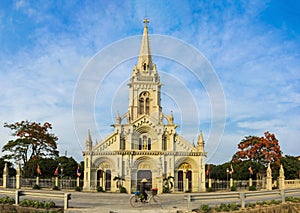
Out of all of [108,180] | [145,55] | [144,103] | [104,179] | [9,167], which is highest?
[145,55]

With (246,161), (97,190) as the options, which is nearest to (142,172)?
(97,190)

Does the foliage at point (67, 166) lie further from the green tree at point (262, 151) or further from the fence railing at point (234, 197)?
the fence railing at point (234, 197)

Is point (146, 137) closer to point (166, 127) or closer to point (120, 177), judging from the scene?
point (166, 127)

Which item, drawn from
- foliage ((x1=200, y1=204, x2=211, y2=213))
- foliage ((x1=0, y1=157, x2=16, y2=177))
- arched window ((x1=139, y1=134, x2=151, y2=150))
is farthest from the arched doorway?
foliage ((x1=200, y1=204, x2=211, y2=213))

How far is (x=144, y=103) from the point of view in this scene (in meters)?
55.0

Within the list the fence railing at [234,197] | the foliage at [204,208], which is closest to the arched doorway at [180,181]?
the fence railing at [234,197]

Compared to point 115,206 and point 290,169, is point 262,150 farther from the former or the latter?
point 115,206

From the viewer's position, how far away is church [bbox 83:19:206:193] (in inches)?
1793

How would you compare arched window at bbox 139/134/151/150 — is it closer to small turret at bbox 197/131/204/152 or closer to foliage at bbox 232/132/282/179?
small turret at bbox 197/131/204/152

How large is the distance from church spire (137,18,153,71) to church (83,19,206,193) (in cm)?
1163

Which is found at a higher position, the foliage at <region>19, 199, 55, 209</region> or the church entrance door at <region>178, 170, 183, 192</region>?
the foliage at <region>19, 199, 55, 209</region>

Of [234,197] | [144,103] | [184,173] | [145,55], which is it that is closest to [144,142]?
[184,173]

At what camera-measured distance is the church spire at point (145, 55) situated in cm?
5669

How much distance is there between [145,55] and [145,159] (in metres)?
19.3
